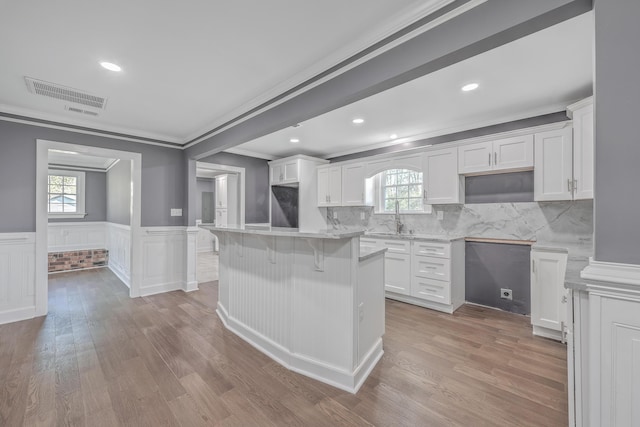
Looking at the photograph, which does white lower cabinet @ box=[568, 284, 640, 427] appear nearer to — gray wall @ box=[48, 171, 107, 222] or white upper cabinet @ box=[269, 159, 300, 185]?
white upper cabinet @ box=[269, 159, 300, 185]

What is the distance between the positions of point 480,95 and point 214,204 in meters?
8.22

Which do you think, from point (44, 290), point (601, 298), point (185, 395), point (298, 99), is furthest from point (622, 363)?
point (44, 290)

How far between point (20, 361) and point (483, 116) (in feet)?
17.9

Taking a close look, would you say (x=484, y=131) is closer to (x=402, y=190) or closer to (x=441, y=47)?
(x=402, y=190)

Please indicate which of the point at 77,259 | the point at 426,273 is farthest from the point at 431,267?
the point at 77,259

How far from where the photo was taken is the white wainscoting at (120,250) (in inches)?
191

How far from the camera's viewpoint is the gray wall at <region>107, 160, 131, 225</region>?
5.16m

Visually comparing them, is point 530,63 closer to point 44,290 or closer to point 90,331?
point 90,331

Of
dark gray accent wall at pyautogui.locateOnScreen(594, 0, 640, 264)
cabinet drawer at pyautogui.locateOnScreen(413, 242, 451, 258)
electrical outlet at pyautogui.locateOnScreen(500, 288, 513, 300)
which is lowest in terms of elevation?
electrical outlet at pyautogui.locateOnScreen(500, 288, 513, 300)

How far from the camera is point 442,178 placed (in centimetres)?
385

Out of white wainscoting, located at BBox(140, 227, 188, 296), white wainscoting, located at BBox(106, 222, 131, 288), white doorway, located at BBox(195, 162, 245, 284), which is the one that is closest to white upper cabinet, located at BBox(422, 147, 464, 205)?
white doorway, located at BBox(195, 162, 245, 284)

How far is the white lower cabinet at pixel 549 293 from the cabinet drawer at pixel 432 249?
88 centimetres

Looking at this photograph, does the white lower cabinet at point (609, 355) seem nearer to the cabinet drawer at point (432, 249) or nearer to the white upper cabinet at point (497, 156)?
the cabinet drawer at point (432, 249)

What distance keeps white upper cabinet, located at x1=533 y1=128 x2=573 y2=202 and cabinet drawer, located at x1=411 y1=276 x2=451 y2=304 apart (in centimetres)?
148
